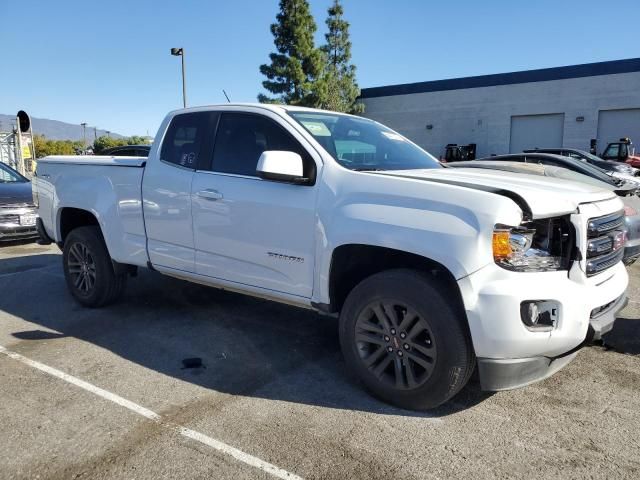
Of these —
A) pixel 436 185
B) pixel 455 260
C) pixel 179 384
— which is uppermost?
pixel 436 185

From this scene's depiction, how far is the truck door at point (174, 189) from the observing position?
4.32 metres

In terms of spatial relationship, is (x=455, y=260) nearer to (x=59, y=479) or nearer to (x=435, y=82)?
(x=59, y=479)

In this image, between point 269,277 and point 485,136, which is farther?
point 485,136

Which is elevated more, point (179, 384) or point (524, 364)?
point (524, 364)

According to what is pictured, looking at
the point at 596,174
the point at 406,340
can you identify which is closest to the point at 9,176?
the point at 406,340

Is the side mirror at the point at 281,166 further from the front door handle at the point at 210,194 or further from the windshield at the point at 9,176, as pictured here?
the windshield at the point at 9,176

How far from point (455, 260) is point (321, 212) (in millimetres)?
990

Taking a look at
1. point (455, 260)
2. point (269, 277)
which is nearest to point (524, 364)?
point (455, 260)

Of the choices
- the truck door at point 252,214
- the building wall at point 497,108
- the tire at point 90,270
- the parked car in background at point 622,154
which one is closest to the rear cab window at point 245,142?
the truck door at point 252,214

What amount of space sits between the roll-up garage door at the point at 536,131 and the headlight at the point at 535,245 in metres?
33.2

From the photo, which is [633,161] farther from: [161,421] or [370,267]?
[161,421]

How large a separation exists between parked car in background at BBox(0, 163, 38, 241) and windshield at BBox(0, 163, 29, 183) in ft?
1.74

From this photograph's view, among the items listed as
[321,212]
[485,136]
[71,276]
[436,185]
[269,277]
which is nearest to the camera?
[436,185]

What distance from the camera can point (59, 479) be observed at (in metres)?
2.54
